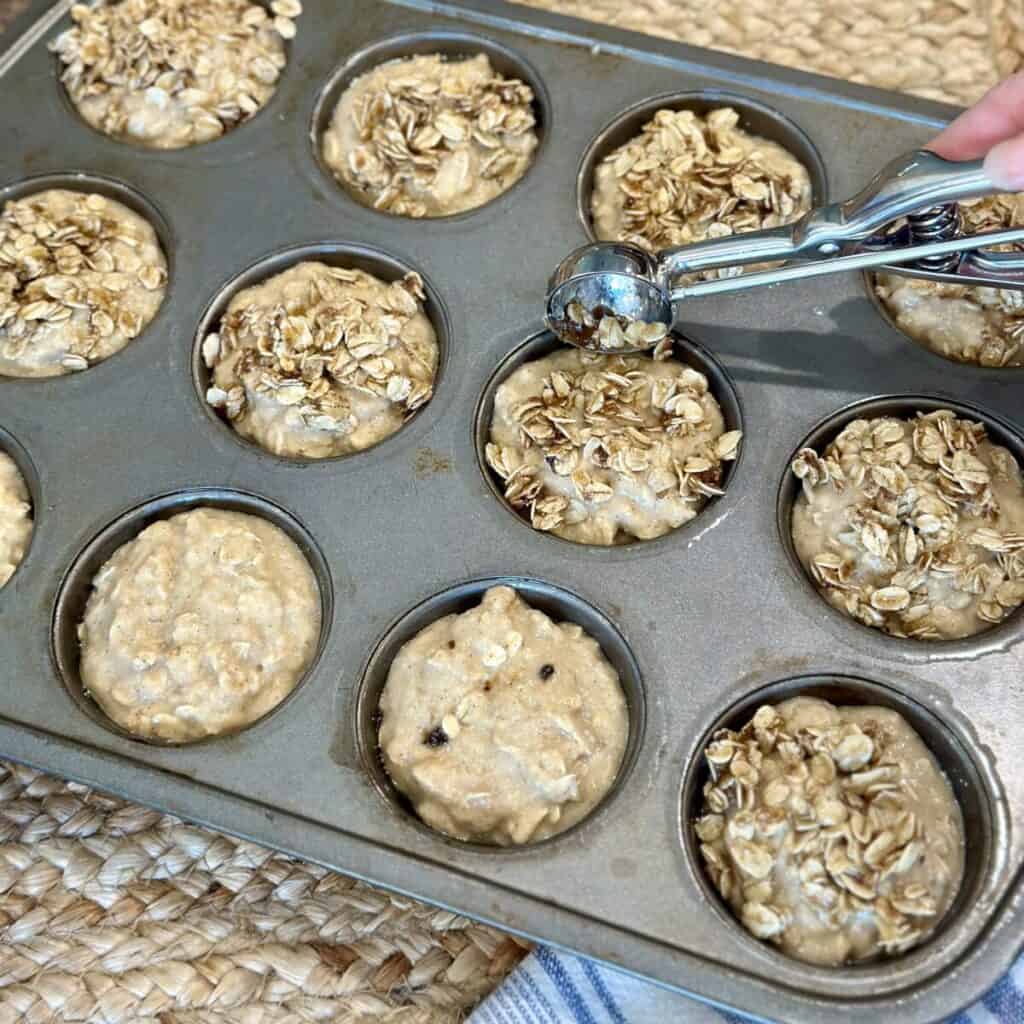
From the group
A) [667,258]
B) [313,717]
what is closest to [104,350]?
[313,717]

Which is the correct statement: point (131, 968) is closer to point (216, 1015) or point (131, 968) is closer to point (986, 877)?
point (216, 1015)

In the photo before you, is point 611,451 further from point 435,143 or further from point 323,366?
point 435,143

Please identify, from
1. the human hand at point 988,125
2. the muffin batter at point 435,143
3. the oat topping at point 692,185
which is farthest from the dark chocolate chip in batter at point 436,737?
the human hand at point 988,125

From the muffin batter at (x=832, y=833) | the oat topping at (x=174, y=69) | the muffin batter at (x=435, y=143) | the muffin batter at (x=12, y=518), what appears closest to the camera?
the muffin batter at (x=832, y=833)

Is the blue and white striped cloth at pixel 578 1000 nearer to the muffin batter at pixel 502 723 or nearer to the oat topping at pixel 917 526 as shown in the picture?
the muffin batter at pixel 502 723

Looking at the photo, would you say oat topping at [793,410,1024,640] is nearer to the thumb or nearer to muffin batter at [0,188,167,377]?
the thumb

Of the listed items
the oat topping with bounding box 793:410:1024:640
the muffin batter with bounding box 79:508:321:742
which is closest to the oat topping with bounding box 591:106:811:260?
the oat topping with bounding box 793:410:1024:640

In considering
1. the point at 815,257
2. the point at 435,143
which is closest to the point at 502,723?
the point at 815,257
